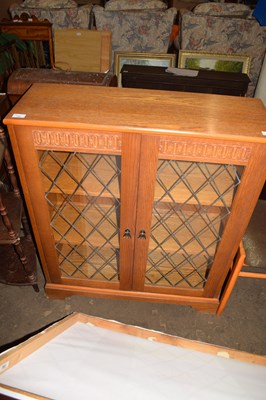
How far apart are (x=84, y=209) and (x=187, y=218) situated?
0.56m

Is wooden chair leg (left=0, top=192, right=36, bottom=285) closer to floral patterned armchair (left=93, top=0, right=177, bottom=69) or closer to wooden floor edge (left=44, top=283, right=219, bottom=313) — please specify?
wooden floor edge (left=44, top=283, right=219, bottom=313)

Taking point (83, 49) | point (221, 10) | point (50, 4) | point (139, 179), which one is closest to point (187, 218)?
point (139, 179)

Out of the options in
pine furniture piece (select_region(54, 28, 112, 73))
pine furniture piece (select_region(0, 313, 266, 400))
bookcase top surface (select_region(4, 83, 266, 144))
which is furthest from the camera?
pine furniture piece (select_region(54, 28, 112, 73))

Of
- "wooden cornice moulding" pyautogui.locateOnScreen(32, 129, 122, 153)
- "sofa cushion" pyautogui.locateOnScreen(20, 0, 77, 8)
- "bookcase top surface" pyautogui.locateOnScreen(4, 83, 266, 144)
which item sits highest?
"sofa cushion" pyautogui.locateOnScreen(20, 0, 77, 8)

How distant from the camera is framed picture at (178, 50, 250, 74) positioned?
345 cm

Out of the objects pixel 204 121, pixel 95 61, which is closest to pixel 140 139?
pixel 204 121

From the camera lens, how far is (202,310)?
75.2 inches

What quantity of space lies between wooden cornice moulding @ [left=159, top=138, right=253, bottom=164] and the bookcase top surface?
5 centimetres

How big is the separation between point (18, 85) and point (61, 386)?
5.64ft

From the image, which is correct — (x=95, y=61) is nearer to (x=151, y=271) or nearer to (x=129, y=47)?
(x=129, y=47)

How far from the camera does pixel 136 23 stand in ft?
11.9

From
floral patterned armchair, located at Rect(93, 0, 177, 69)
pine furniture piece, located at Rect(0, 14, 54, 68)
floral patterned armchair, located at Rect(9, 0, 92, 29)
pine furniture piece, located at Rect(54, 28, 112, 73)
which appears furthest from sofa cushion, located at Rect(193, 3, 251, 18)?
pine furniture piece, located at Rect(0, 14, 54, 68)

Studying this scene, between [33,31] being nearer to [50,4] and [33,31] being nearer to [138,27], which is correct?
[50,4]

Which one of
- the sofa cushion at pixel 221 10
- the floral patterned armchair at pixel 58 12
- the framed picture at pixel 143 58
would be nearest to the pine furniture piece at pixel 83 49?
the framed picture at pixel 143 58
